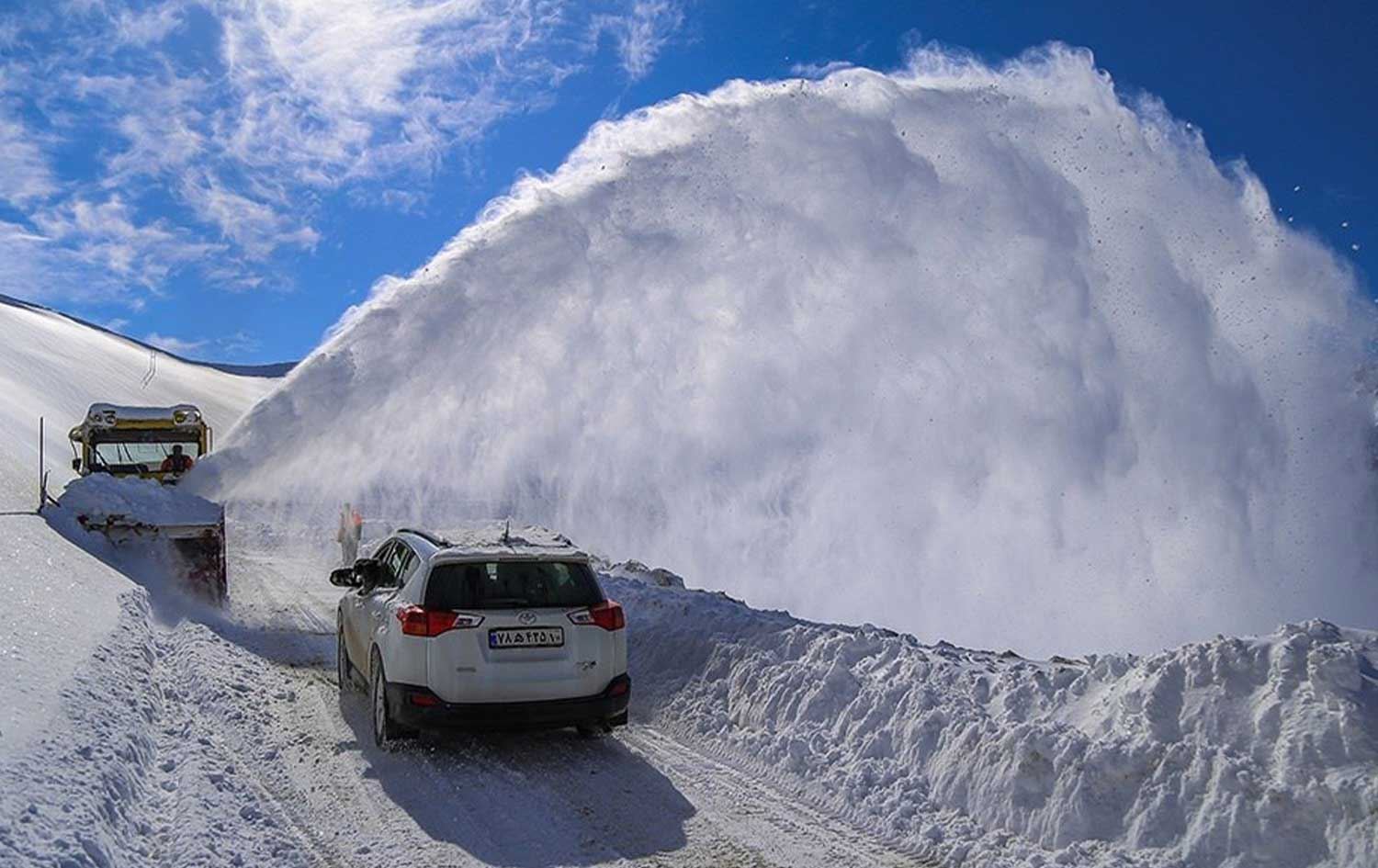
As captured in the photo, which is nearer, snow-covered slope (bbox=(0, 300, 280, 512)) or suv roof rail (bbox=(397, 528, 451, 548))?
suv roof rail (bbox=(397, 528, 451, 548))

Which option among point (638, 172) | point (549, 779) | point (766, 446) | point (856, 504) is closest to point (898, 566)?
point (856, 504)

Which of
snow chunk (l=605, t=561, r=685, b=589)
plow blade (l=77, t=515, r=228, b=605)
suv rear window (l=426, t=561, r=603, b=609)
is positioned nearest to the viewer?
suv rear window (l=426, t=561, r=603, b=609)

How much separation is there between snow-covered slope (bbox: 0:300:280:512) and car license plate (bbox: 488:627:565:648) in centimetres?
1207

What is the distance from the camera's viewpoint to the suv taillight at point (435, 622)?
21.9 ft

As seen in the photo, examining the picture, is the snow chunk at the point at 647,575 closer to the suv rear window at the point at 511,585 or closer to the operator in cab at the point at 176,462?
the suv rear window at the point at 511,585

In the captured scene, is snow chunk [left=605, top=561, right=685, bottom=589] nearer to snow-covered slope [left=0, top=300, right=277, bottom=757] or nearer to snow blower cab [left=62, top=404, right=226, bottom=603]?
snow blower cab [left=62, top=404, right=226, bottom=603]

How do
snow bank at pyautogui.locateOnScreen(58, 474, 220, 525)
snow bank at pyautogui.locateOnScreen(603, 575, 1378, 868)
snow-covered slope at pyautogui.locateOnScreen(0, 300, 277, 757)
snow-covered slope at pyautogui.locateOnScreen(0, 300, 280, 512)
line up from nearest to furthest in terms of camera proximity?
snow bank at pyautogui.locateOnScreen(603, 575, 1378, 868), snow-covered slope at pyautogui.locateOnScreen(0, 300, 277, 757), snow bank at pyautogui.locateOnScreen(58, 474, 220, 525), snow-covered slope at pyautogui.locateOnScreen(0, 300, 280, 512)

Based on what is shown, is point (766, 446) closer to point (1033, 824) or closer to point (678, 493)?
point (678, 493)

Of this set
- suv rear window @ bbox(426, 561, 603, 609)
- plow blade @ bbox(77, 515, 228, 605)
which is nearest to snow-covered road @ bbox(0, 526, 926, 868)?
suv rear window @ bbox(426, 561, 603, 609)

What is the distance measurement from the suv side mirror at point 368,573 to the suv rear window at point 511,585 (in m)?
1.75

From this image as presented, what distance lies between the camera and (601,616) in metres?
7.01

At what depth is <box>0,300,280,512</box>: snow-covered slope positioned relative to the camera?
27.0 meters

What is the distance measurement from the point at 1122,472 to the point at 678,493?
827 centimetres

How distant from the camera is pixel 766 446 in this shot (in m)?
19.1
